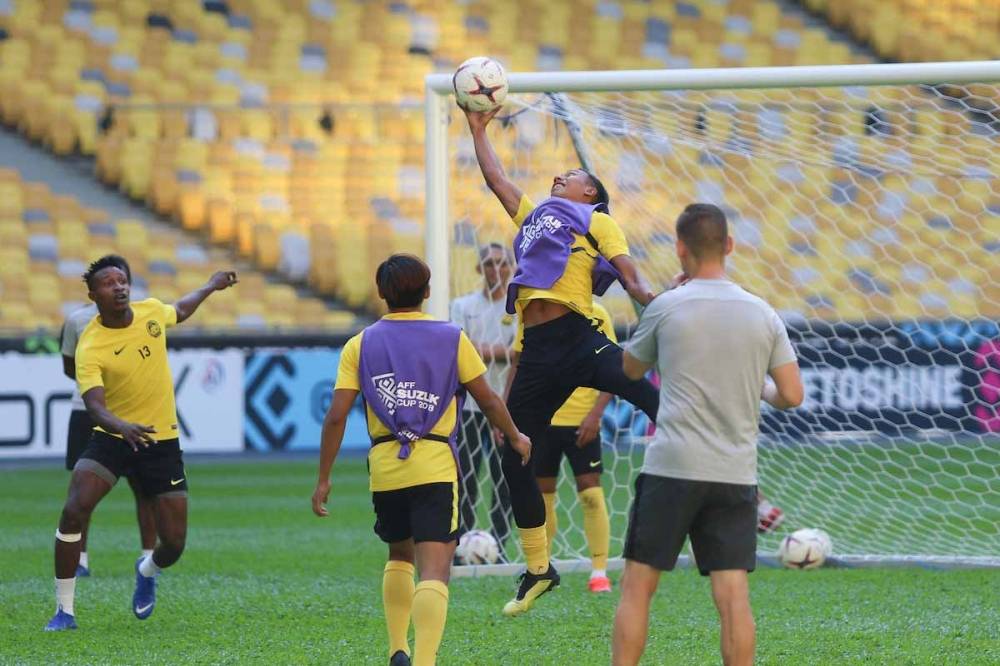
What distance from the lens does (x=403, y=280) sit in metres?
5.51

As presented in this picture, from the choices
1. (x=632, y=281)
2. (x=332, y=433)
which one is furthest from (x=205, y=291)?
(x=332, y=433)

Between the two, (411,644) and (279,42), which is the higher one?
(279,42)

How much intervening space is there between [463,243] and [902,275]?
21.5ft

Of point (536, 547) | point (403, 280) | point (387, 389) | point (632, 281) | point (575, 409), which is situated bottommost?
point (536, 547)

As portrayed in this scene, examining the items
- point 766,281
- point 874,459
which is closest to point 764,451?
point 874,459

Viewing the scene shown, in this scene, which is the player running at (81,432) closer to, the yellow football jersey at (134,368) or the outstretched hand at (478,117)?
the yellow football jersey at (134,368)

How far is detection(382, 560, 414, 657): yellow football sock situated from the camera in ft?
18.7

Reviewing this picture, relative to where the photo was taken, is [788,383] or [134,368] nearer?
[788,383]

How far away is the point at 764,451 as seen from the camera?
11.8 m

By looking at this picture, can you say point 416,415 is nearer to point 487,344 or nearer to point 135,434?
point 135,434

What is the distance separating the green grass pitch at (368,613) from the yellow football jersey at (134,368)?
3.27ft

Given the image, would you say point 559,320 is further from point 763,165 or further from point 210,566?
point 763,165

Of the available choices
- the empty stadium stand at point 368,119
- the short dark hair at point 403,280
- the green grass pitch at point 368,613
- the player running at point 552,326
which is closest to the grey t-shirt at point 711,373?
the short dark hair at point 403,280

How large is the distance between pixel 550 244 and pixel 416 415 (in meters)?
1.64
